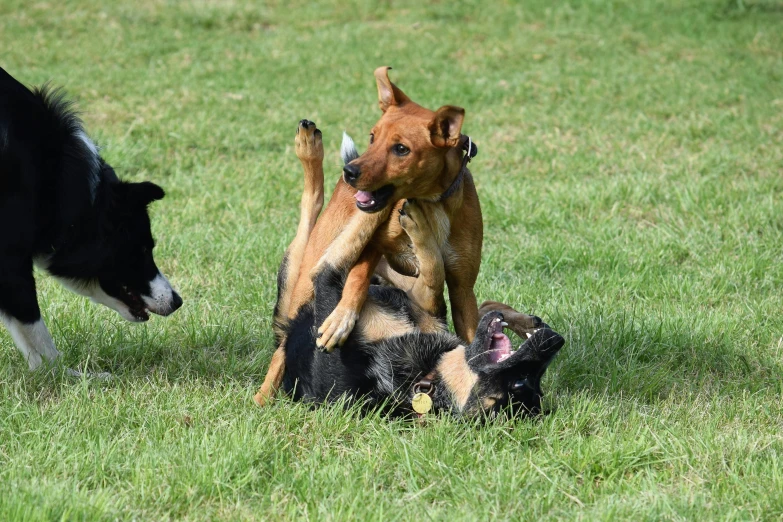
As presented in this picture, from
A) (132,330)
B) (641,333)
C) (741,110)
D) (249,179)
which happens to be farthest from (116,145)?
(741,110)

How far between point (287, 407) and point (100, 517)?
38.2 inches

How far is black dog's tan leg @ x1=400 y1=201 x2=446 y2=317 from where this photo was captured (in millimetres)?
3589

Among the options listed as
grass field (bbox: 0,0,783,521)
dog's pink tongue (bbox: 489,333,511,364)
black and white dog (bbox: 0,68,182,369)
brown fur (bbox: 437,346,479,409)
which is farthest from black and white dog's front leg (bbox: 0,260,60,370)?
dog's pink tongue (bbox: 489,333,511,364)

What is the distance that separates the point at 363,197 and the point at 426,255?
0.38 m

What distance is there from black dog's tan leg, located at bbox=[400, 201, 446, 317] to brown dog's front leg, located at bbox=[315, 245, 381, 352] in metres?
0.26

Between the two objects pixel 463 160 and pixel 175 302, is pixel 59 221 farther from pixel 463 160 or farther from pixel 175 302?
pixel 463 160

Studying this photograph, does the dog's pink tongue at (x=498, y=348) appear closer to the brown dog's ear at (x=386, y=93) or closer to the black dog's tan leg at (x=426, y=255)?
the black dog's tan leg at (x=426, y=255)

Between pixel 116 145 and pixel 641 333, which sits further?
pixel 116 145

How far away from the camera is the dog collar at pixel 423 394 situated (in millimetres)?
3480

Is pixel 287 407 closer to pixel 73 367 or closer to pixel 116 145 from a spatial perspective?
pixel 73 367

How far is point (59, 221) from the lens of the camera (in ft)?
13.2

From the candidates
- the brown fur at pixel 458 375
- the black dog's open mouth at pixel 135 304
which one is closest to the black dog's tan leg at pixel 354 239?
the brown fur at pixel 458 375

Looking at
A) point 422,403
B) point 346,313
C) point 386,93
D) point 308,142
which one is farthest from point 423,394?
point 308,142

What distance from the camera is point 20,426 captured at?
135 inches
